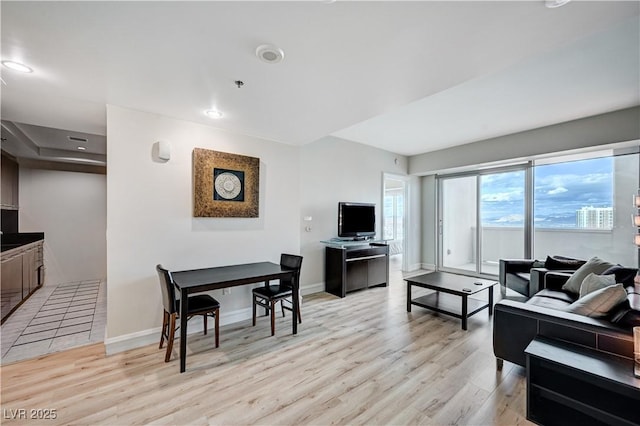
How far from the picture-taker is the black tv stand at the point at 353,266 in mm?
4539

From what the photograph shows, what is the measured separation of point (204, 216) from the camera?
10.8ft

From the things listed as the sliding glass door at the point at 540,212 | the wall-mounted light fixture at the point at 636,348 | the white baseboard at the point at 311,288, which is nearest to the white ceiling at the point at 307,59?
the sliding glass door at the point at 540,212

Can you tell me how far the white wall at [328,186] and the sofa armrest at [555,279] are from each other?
9.62 ft

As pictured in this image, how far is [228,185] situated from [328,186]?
2028 mm

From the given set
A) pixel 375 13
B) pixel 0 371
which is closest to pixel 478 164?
pixel 375 13

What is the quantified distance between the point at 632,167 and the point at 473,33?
4.42m

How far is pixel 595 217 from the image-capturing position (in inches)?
173

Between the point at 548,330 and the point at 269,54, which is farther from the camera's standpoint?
the point at 548,330

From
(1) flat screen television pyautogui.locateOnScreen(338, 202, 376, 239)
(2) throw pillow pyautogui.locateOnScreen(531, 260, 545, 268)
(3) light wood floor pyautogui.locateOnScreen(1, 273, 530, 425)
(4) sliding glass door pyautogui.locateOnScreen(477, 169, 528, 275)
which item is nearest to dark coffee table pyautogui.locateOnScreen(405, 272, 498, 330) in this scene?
(3) light wood floor pyautogui.locateOnScreen(1, 273, 530, 425)

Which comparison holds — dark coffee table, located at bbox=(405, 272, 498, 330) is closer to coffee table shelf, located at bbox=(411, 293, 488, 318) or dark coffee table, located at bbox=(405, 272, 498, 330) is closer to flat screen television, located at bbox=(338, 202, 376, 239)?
coffee table shelf, located at bbox=(411, 293, 488, 318)

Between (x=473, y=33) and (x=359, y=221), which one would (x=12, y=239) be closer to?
(x=359, y=221)

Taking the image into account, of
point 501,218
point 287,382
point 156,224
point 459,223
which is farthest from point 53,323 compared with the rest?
point 501,218

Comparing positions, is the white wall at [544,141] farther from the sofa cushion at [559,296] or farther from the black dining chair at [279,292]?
the black dining chair at [279,292]

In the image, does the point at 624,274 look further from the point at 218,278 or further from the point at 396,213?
the point at 396,213
